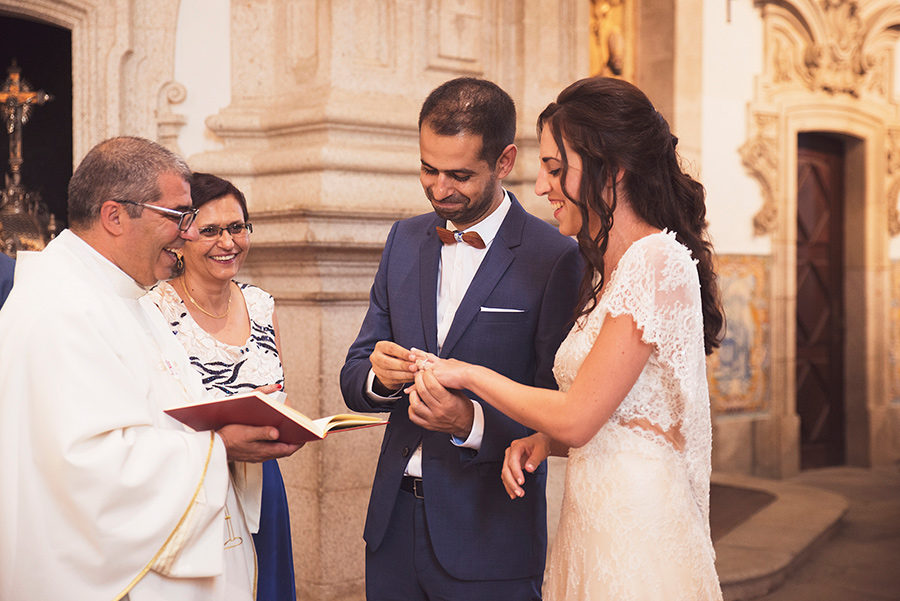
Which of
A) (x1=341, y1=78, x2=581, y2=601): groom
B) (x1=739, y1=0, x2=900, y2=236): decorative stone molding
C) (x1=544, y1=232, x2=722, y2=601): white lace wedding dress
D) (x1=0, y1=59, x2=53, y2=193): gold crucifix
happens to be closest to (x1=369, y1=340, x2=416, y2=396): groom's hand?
(x1=341, y1=78, x2=581, y2=601): groom

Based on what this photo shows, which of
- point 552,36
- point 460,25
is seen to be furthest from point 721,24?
point 460,25

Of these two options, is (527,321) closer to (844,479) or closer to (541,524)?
(541,524)

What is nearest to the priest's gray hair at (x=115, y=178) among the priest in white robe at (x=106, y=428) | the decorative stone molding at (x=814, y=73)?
the priest in white robe at (x=106, y=428)

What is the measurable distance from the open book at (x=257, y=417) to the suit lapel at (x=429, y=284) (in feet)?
1.04

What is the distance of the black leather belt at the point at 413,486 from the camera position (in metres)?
2.46

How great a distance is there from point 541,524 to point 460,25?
3390 mm

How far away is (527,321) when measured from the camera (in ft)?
8.05

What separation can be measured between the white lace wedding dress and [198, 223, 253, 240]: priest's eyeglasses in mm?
1264

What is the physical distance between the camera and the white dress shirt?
2.49 m

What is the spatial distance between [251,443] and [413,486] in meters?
0.47

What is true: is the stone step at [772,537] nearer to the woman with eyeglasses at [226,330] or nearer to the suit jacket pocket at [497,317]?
the woman with eyeglasses at [226,330]

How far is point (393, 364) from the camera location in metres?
2.29

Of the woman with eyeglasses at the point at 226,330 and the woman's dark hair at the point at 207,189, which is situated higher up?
the woman's dark hair at the point at 207,189

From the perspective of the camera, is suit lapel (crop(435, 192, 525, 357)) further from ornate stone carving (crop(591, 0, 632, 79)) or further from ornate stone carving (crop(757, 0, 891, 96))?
ornate stone carving (crop(757, 0, 891, 96))
